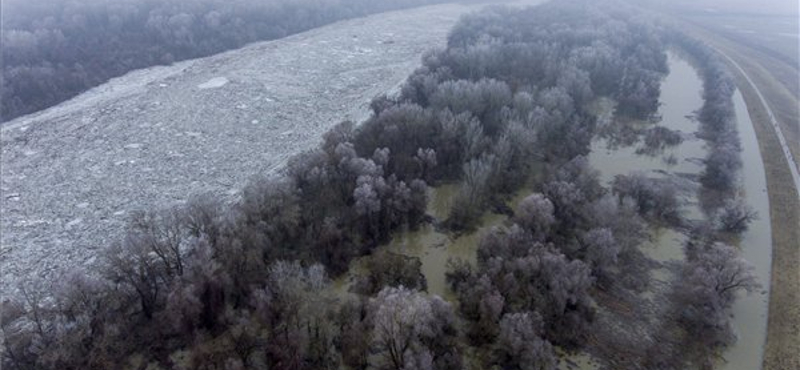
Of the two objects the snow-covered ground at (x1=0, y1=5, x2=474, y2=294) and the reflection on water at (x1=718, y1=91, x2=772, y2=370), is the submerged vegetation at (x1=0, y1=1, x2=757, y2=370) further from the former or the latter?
the snow-covered ground at (x1=0, y1=5, x2=474, y2=294)

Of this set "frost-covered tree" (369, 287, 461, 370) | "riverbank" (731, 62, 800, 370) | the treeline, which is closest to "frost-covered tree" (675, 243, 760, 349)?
the treeline

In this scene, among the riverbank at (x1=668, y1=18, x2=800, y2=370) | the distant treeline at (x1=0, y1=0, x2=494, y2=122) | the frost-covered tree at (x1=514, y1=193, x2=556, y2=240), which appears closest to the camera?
the riverbank at (x1=668, y1=18, x2=800, y2=370)

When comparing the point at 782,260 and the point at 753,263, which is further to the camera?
the point at 782,260

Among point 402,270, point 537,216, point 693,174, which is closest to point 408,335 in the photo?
point 402,270

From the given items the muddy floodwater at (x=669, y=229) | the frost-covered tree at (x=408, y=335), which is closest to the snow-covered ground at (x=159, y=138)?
the muddy floodwater at (x=669, y=229)

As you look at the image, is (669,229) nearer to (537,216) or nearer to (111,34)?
(537,216)
